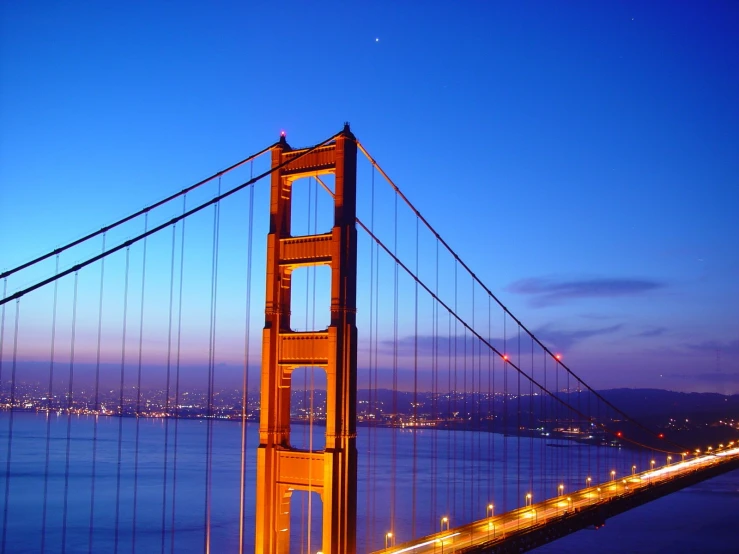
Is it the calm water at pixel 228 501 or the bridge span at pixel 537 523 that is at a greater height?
the bridge span at pixel 537 523

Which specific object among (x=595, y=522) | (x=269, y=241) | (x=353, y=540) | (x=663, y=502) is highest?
(x=269, y=241)

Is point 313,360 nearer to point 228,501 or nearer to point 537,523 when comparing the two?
point 537,523

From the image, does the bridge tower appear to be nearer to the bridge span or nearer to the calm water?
the bridge span

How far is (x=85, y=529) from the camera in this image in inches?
1711

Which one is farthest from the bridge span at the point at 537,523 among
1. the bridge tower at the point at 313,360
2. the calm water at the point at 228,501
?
the bridge tower at the point at 313,360

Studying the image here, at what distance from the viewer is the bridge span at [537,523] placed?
783 inches

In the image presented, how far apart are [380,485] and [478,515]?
17997mm

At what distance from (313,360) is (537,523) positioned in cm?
1202

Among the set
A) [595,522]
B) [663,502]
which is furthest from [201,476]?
[595,522]

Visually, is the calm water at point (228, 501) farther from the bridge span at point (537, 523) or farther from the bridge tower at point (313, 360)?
the bridge tower at point (313, 360)

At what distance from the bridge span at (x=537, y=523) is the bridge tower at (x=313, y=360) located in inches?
150

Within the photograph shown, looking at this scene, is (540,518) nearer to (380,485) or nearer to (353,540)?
(353,540)

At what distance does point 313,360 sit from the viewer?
15.0 metres

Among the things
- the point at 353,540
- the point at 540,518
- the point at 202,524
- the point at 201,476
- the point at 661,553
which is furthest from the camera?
the point at 201,476
